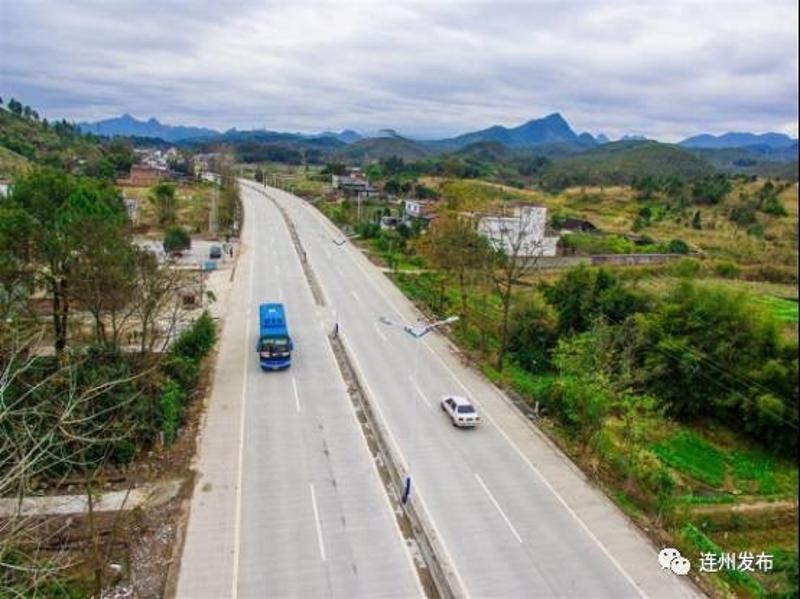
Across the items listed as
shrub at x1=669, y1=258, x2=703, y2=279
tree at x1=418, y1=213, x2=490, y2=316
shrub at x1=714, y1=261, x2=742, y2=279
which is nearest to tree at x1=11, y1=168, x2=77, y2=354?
tree at x1=418, y1=213, x2=490, y2=316

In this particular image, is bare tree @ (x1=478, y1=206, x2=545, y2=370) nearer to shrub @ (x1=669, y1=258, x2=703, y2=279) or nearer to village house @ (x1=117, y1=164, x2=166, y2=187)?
shrub @ (x1=669, y1=258, x2=703, y2=279)

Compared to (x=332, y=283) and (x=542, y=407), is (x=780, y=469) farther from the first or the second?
(x=332, y=283)

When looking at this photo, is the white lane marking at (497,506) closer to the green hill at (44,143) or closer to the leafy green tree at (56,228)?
the leafy green tree at (56,228)

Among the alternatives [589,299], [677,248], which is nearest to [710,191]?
[677,248]

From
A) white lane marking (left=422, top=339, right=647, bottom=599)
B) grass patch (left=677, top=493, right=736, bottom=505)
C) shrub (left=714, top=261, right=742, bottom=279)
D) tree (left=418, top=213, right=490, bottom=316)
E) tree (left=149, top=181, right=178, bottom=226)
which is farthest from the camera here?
tree (left=149, top=181, right=178, bottom=226)

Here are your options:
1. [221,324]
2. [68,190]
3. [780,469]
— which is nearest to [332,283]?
[221,324]

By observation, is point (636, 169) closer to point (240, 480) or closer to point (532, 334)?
point (532, 334)

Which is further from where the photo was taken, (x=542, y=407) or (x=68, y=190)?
(x=68, y=190)
